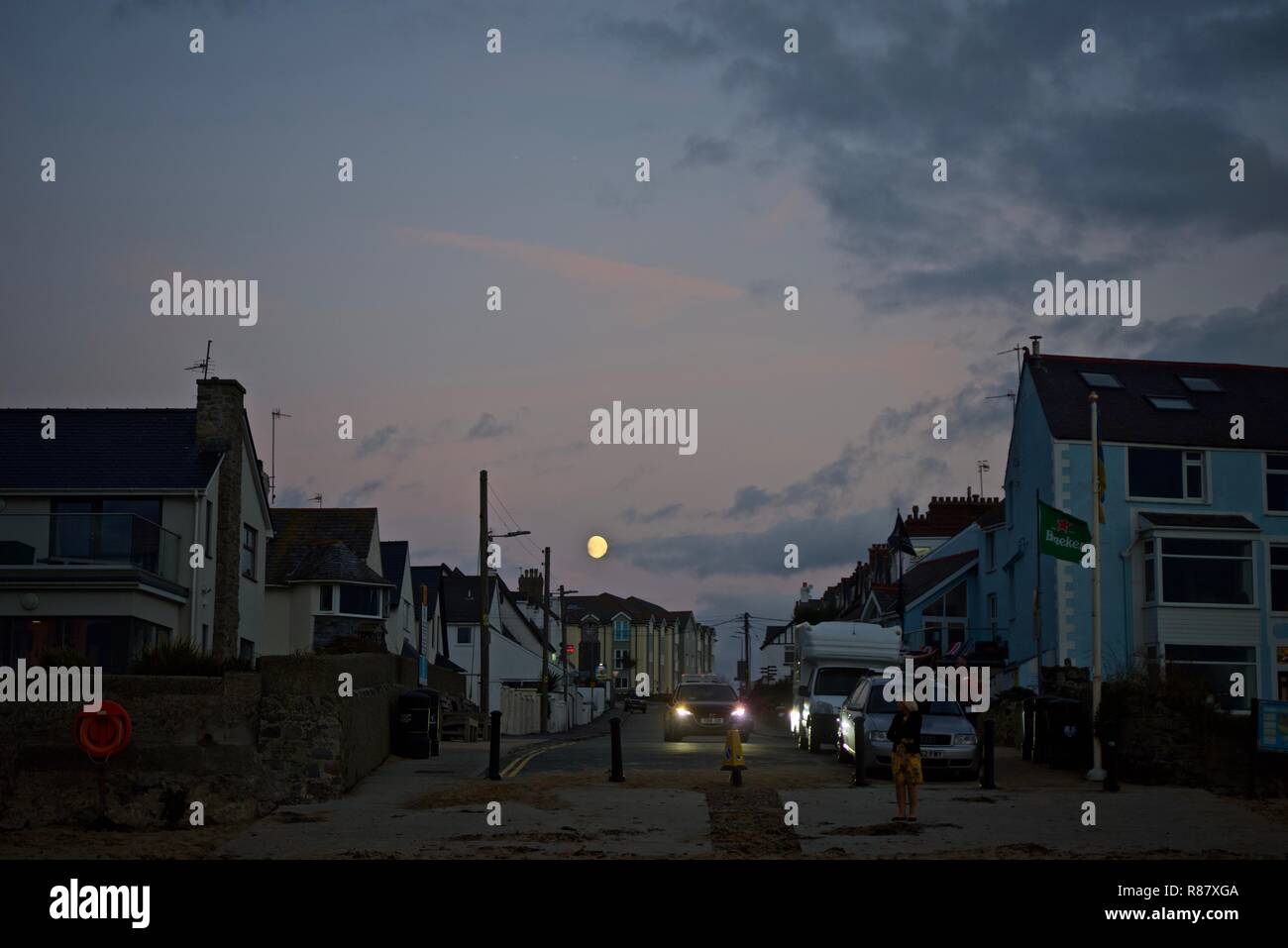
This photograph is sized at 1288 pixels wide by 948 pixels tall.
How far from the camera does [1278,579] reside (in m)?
43.1

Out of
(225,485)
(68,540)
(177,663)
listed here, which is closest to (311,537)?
(225,485)

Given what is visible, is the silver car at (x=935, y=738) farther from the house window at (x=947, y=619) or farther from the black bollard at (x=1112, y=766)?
the house window at (x=947, y=619)

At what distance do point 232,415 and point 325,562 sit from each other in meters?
13.4

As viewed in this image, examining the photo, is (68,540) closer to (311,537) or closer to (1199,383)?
(311,537)

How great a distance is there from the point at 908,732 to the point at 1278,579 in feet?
96.2

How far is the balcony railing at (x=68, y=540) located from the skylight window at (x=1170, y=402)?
98.6 ft

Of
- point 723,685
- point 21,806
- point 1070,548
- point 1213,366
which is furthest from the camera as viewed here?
point 1213,366

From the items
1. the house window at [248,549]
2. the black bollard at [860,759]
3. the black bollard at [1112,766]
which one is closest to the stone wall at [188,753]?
the black bollard at [860,759]

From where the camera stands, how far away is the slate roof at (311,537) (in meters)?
51.5

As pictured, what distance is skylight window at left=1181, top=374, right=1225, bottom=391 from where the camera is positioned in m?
46.6

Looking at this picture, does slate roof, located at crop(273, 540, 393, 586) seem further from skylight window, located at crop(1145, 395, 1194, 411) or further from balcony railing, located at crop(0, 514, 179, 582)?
skylight window, located at crop(1145, 395, 1194, 411)
